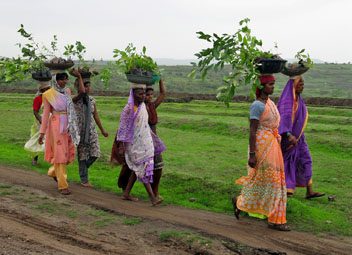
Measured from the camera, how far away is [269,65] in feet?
22.7

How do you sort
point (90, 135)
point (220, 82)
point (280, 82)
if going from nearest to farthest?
point (90, 135) → point (280, 82) → point (220, 82)

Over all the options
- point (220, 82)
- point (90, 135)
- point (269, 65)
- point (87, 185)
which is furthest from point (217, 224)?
point (220, 82)

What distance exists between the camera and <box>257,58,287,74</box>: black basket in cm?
686

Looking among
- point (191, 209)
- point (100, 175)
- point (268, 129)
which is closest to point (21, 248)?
point (191, 209)

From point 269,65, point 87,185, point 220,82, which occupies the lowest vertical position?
point 87,185

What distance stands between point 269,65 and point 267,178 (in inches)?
60.0

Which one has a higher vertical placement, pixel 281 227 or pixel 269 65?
pixel 269 65

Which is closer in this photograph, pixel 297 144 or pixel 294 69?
pixel 294 69

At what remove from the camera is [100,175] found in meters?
10.8

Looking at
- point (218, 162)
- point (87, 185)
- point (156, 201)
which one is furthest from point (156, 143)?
point (218, 162)

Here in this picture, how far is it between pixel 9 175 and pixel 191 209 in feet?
14.0

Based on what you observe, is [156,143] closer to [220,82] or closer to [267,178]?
[267,178]

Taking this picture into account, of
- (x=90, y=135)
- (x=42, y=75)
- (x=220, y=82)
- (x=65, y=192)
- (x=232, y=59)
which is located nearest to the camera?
(x=232, y=59)

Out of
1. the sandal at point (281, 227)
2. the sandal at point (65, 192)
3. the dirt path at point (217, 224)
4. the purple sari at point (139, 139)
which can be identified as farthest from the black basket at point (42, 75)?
the sandal at point (281, 227)
